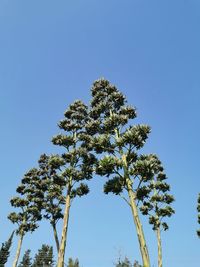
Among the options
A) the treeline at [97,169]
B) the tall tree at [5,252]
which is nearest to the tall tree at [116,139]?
the treeline at [97,169]

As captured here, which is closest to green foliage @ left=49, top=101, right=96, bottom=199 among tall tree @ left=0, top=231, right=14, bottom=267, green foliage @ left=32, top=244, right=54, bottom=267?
tall tree @ left=0, top=231, right=14, bottom=267

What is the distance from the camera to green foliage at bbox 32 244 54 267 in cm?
9119

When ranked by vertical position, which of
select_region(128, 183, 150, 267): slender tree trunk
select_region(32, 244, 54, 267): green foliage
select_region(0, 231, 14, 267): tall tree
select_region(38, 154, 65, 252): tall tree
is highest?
select_region(32, 244, 54, 267): green foliage


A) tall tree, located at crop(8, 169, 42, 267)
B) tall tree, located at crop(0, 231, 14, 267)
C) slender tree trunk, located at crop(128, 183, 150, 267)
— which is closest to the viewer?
slender tree trunk, located at crop(128, 183, 150, 267)

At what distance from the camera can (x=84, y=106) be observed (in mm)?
27953

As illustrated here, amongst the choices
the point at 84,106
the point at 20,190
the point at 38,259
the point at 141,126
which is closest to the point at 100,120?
the point at 141,126

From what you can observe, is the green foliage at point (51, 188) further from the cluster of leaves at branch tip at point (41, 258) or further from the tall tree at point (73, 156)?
the cluster of leaves at branch tip at point (41, 258)

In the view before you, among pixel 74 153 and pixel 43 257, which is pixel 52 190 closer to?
pixel 74 153

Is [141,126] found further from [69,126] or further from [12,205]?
[12,205]

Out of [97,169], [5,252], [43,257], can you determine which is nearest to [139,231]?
[97,169]

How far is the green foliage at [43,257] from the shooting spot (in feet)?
299

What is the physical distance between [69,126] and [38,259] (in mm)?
79793

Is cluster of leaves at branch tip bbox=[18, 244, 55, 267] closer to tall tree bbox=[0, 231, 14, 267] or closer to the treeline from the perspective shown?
tall tree bbox=[0, 231, 14, 267]

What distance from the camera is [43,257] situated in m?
94.2
